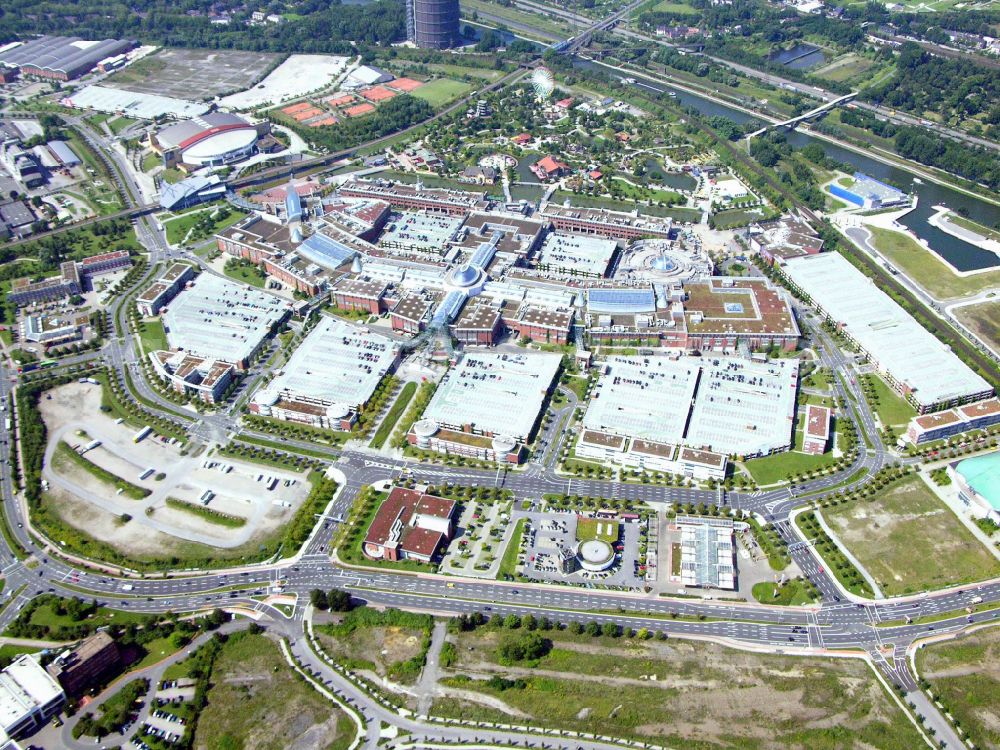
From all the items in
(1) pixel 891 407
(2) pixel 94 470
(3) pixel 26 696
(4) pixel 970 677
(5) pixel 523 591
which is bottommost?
(2) pixel 94 470

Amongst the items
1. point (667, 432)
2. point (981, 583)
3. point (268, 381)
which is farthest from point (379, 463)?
point (981, 583)

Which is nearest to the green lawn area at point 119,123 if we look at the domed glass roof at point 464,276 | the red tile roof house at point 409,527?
the domed glass roof at point 464,276

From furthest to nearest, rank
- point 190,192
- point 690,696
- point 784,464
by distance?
1. point 190,192
2. point 784,464
3. point 690,696

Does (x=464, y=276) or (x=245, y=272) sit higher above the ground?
(x=464, y=276)

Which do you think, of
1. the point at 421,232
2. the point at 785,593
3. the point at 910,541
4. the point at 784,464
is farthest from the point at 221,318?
the point at 910,541

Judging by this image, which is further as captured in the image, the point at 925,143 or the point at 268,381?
the point at 925,143

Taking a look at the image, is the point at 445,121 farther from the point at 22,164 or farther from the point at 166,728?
the point at 166,728

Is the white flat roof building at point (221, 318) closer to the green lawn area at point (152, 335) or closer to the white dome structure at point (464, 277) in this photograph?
the green lawn area at point (152, 335)

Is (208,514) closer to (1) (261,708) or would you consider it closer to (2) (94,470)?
(2) (94,470)
